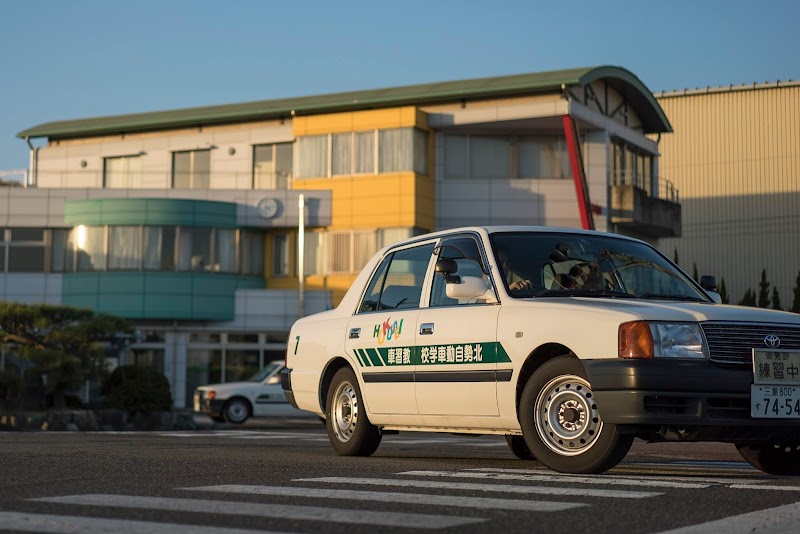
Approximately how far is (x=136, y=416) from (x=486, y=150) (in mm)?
19229

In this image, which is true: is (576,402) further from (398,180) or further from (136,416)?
(398,180)

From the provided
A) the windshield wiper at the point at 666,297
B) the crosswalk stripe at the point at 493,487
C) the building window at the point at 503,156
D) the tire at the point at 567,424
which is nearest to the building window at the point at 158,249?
the building window at the point at 503,156

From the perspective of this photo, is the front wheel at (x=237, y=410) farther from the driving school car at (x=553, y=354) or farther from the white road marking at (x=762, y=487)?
the white road marking at (x=762, y=487)

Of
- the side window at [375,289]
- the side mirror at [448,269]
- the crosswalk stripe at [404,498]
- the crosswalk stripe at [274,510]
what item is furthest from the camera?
the side window at [375,289]

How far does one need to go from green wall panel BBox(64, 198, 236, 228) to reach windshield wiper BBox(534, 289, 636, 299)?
34479 millimetres

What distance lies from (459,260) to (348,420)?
6.53 ft

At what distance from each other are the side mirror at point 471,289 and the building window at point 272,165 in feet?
116

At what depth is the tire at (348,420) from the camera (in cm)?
1070

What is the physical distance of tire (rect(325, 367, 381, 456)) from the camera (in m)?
10.7

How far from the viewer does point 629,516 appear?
19.6ft

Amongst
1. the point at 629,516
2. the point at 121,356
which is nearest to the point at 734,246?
the point at 121,356

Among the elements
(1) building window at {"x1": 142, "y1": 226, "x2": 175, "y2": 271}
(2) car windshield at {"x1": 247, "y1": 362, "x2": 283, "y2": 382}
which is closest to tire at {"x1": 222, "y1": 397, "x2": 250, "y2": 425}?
(2) car windshield at {"x1": 247, "y1": 362, "x2": 283, "y2": 382}

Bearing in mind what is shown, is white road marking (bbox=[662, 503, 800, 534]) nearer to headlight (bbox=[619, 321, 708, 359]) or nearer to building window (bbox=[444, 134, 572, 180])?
headlight (bbox=[619, 321, 708, 359])

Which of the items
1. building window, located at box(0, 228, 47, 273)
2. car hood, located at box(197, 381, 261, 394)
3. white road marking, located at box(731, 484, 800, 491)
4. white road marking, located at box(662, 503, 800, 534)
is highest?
building window, located at box(0, 228, 47, 273)
